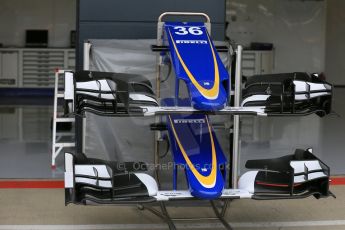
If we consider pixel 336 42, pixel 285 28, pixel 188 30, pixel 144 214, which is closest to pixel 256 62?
pixel 285 28

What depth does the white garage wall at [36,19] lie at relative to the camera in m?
12.2

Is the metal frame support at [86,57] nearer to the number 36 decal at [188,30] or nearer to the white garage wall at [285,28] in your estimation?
the number 36 decal at [188,30]

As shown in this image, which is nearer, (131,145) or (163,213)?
(163,213)

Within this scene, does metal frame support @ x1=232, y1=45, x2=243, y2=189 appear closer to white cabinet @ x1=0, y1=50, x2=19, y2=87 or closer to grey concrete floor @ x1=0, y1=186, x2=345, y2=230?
grey concrete floor @ x1=0, y1=186, x2=345, y2=230

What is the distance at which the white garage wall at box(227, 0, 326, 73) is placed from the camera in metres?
12.7

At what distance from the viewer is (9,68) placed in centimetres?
1149

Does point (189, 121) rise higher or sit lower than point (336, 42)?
lower

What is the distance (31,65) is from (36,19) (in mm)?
1396

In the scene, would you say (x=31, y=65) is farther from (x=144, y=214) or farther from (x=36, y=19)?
(x=144, y=214)

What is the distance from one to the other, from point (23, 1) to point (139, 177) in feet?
32.8

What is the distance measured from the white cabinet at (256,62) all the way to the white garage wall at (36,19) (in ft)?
13.2

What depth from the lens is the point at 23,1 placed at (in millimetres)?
12180

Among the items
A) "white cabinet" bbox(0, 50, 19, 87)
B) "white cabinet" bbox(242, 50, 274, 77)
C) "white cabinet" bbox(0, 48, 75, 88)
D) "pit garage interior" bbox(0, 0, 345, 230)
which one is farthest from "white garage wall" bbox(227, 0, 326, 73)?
"white cabinet" bbox(0, 50, 19, 87)

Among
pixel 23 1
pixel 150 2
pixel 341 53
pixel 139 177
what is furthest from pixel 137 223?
pixel 341 53
